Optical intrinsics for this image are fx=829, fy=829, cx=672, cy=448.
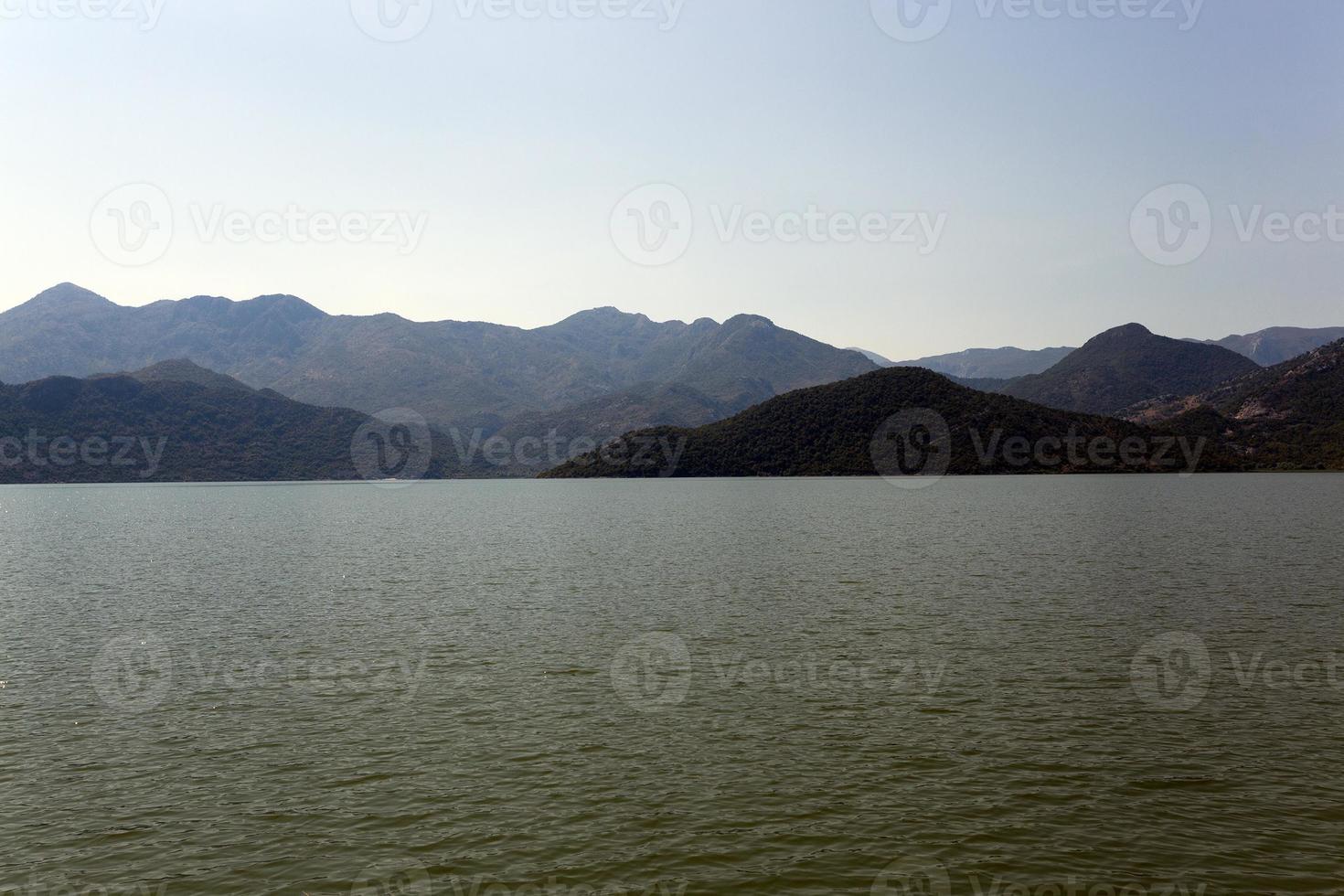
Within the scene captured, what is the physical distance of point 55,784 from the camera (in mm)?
22062

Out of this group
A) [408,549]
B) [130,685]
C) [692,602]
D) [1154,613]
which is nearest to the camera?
[130,685]

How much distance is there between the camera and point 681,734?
26172 mm

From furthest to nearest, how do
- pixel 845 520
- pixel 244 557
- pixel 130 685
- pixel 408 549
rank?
pixel 845 520
pixel 408 549
pixel 244 557
pixel 130 685

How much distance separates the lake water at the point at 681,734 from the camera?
17.6 meters

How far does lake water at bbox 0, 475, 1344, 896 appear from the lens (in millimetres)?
17594

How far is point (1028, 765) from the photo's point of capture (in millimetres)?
22797

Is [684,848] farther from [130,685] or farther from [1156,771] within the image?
[130,685]

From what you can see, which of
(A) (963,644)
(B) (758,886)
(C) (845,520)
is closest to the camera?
(B) (758,886)

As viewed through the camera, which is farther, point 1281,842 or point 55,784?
point 55,784

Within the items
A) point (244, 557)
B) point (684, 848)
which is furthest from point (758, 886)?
point (244, 557)

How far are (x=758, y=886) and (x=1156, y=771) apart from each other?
12.8 meters

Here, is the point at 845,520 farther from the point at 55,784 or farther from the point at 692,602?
the point at 55,784

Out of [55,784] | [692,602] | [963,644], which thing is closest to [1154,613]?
[963,644]

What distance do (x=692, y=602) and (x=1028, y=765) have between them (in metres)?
29.9
